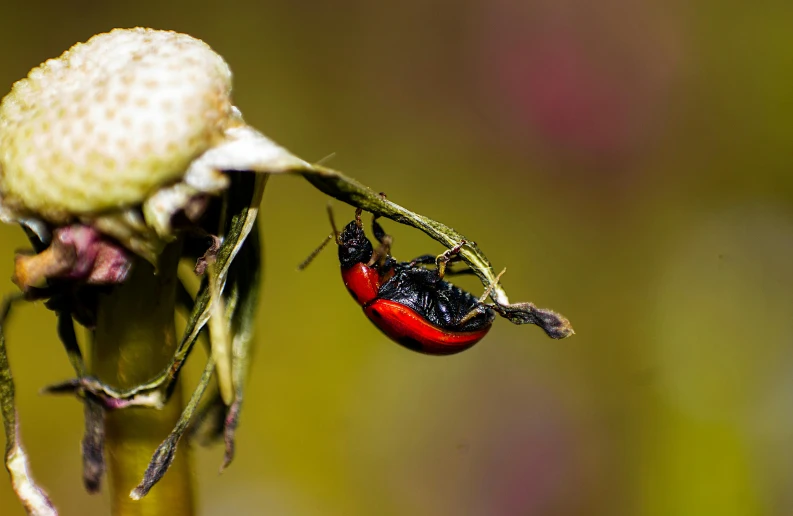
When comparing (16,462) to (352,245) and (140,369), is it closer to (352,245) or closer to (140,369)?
(140,369)

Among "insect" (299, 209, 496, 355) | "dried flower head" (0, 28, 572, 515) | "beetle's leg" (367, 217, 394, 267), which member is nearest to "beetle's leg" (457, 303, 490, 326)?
"insect" (299, 209, 496, 355)

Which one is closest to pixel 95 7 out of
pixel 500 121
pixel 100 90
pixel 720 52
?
pixel 500 121

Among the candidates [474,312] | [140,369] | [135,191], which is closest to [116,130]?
[135,191]

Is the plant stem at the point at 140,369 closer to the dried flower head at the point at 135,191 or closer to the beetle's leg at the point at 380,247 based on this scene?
the dried flower head at the point at 135,191

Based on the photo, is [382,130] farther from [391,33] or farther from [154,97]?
[154,97]

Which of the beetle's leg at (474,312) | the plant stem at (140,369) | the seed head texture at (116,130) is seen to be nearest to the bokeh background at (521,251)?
the beetle's leg at (474,312)

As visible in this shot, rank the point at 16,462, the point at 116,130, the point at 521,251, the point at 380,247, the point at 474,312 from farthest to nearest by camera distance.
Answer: the point at 521,251 → the point at 380,247 → the point at 474,312 → the point at 16,462 → the point at 116,130

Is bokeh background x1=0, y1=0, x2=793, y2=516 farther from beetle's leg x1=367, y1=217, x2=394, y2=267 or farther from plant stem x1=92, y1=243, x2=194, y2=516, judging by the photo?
plant stem x1=92, y1=243, x2=194, y2=516
